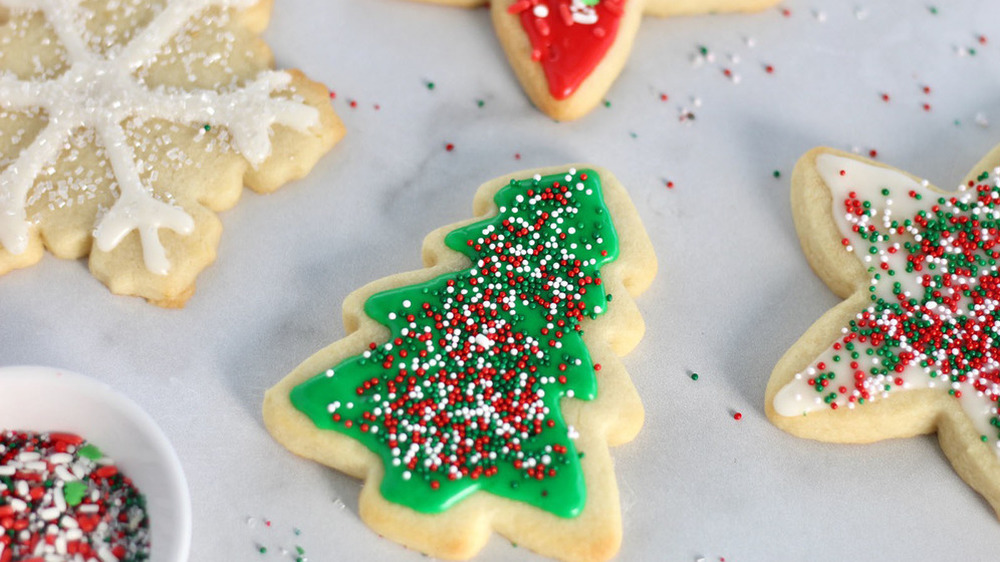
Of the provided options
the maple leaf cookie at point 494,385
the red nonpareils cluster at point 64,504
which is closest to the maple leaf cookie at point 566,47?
the maple leaf cookie at point 494,385

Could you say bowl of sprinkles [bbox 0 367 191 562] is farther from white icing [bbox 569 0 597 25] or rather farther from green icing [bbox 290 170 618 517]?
white icing [bbox 569 0 597 25]

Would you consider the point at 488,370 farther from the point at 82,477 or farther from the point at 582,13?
the point at 582,13

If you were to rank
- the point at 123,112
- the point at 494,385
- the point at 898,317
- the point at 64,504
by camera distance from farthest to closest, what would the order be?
the point at 123,112, the point at 898,317, the point at 494,385, the point at 64,504

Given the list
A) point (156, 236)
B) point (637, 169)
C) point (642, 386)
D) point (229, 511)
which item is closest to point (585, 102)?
point (637, 169)

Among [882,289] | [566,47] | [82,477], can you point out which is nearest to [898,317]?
[882,289]

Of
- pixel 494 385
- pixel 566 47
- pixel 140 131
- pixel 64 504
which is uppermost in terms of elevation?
pixel 566 47

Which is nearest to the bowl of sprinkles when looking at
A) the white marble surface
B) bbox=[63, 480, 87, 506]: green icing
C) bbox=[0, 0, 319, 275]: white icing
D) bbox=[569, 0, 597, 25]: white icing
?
bbox=[63, 480, 87, 506]: green icing
